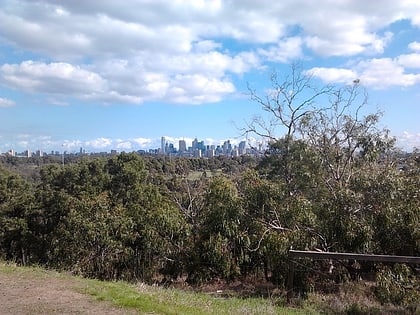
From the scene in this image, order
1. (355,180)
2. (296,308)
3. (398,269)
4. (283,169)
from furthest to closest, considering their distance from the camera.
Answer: (283,169)
(355,180)
(398,269)
(296,308)

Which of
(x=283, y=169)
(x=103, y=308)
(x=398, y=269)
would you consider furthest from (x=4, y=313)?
Answer: (x=283, y=169)

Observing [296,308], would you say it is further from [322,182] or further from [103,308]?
[322,182]

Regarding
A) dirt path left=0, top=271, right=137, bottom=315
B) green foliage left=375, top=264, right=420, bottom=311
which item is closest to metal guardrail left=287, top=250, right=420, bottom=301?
green foliage left=375, top=264, right=420, bottom=311

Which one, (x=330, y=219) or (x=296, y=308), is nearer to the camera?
(x=296, y=308)

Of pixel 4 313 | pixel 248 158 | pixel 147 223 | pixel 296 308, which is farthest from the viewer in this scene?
pixel 248 158

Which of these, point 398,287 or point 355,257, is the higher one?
point 355,257

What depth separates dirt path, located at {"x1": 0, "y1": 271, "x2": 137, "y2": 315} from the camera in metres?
5.45

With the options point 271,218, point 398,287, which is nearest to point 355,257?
point 398,287

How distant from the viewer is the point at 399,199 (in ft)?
36.6

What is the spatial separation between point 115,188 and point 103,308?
24717 millimetres

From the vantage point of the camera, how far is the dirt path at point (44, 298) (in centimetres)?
545

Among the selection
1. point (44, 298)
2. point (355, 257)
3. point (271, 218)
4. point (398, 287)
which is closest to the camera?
point (44, 298)

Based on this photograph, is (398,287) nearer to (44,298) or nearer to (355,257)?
(355,257)

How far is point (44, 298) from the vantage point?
6055mm
